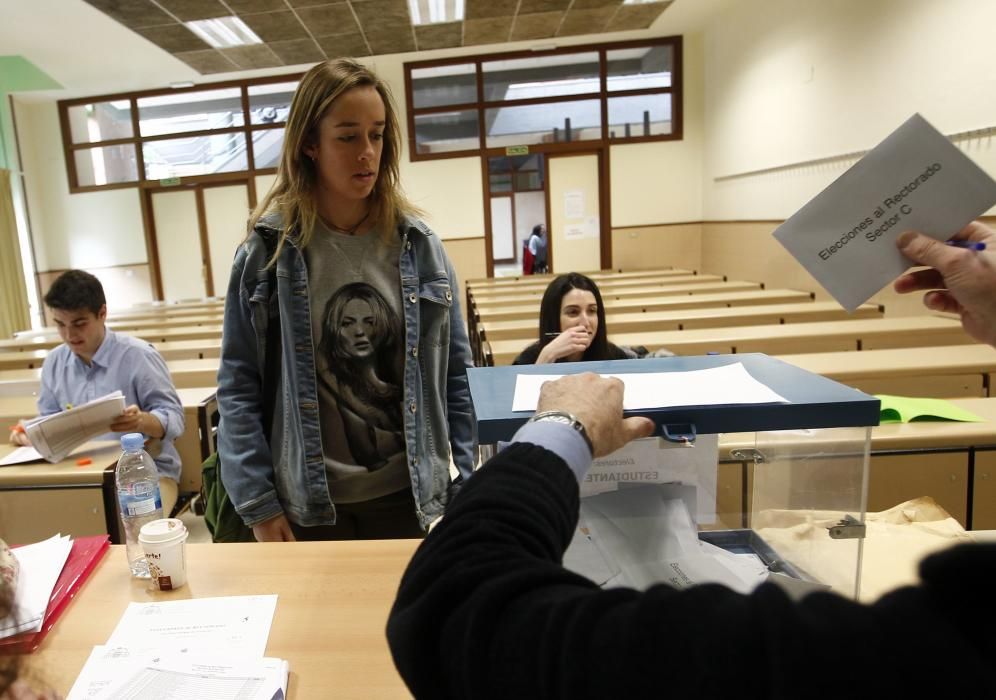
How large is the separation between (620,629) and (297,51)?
9.03 meters

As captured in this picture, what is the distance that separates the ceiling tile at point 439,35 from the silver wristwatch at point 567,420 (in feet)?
26.3

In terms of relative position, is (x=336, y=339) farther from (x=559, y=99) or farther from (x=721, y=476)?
(x=559, y=99)

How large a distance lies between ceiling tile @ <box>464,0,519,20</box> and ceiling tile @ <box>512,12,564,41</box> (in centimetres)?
29

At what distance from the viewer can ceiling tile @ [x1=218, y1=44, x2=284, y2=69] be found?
784 centimetres

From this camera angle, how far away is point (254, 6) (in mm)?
6480

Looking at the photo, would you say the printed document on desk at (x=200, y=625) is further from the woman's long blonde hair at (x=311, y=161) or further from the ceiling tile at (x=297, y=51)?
the ceiling tile at (x=297, y=51)

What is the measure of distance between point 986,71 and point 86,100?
35.8 feet

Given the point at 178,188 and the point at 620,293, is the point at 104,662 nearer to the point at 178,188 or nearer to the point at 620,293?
the point at 620,293

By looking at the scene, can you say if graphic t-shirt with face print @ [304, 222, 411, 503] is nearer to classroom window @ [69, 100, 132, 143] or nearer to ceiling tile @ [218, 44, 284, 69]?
ceiling tile @ [218, 44, 284, 69]

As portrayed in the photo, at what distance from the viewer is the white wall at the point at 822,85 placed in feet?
13.9

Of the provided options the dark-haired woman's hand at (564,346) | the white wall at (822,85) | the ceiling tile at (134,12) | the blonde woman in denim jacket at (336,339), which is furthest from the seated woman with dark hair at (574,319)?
the ceiling tile at (134,12)

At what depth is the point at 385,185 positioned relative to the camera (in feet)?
4.84

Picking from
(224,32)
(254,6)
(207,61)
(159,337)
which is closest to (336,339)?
(159,337)

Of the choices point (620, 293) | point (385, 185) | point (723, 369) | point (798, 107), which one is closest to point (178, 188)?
point (620, 293)
